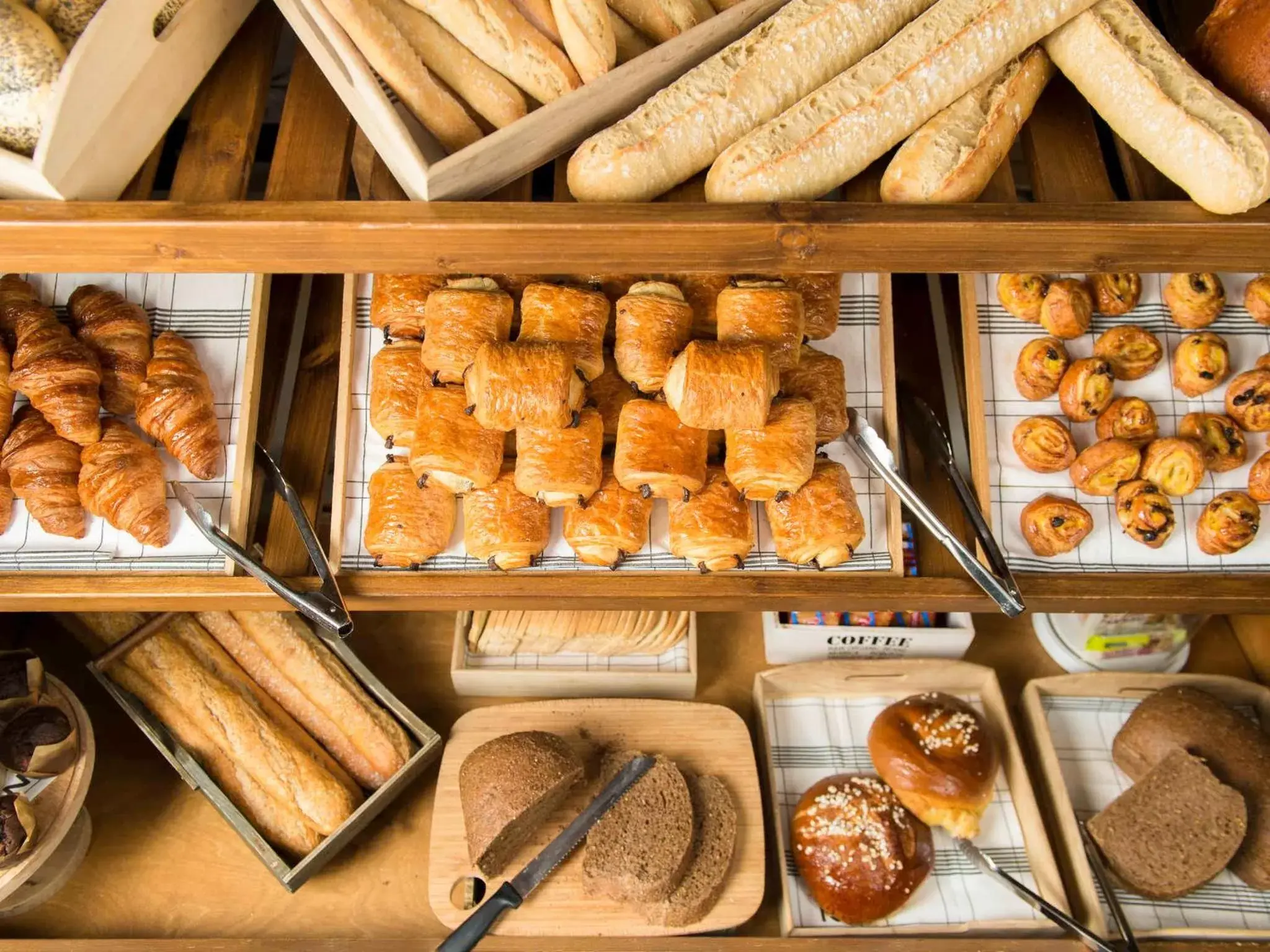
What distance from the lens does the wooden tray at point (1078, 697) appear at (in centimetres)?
206

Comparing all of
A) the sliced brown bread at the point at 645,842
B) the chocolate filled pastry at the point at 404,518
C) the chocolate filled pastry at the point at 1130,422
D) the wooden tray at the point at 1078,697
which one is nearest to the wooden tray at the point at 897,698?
the wooden tray at the point at 1078,697

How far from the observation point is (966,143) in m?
1.12

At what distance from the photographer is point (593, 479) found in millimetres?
1569

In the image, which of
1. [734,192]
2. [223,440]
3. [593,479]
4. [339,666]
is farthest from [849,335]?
[339,666]

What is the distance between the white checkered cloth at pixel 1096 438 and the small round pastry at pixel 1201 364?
0.02m

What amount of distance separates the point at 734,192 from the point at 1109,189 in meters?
0.48

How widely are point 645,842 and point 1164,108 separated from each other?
157 cm

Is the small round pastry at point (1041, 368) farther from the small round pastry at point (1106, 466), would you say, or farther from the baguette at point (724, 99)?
the baguette at point (724, 99)

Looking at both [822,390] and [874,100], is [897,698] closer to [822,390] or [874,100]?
[822,390]

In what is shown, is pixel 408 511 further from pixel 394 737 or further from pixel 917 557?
pixel 917 557

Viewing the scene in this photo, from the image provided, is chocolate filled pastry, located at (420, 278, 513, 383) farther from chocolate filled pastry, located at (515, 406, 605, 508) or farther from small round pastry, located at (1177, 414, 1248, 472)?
small round pastry, located at (1177, 414, 1248, 472)

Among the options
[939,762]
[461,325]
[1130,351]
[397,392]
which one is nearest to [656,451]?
[461,325]

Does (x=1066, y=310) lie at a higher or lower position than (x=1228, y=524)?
higher

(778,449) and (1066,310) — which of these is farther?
(1066,310)
